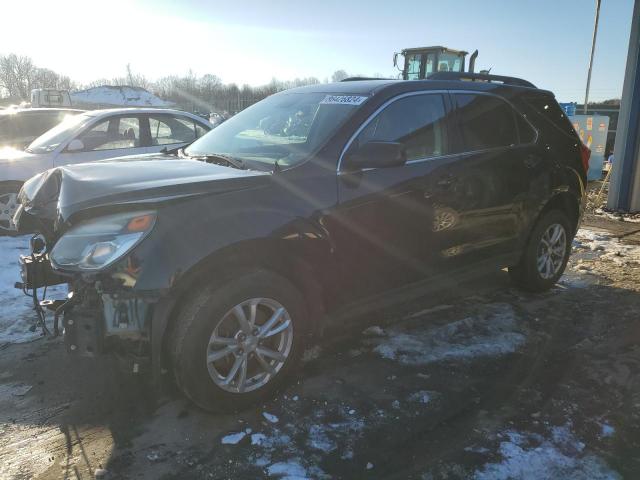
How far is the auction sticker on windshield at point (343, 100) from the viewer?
11.1 feet

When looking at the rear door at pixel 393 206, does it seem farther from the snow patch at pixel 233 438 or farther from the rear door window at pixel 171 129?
the rear door window at pixel 171 129

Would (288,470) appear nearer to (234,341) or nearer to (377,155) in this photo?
(234,341)

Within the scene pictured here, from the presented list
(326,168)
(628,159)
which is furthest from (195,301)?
(628,159)

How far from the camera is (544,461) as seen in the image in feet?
8.23

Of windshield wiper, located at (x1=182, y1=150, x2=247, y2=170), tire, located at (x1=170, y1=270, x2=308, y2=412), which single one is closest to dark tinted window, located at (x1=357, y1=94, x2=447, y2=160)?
windshield wiper, located at (x1=182, y1=150, x2=247, y2=170)

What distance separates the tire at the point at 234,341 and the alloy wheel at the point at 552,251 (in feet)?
9.37

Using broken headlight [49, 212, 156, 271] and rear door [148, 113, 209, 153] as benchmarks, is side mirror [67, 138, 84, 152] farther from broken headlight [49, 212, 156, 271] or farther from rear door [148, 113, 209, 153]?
broken headlight [49, 212, 156, 271]

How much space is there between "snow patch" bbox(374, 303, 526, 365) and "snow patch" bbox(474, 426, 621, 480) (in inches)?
37.6

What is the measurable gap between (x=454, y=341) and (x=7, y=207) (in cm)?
630

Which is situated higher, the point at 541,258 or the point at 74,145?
the point at 74,145

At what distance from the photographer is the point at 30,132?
26.1ft

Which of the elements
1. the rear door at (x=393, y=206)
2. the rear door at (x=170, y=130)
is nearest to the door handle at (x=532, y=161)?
the rear door at (x=393, y=206)

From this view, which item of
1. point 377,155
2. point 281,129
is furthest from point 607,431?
point 281,129

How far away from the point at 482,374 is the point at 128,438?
2225 millimetres
